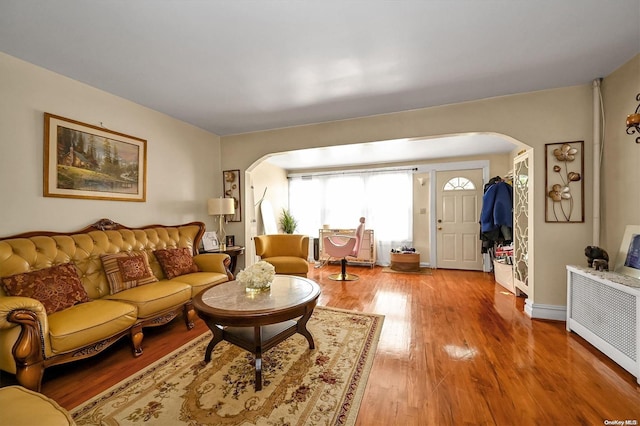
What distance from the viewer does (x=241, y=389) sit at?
163cm

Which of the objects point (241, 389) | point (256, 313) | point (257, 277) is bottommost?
point (241, 389)

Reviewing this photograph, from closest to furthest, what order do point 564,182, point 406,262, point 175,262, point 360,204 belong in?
point 564,182 < point 175,262 < point 406,262 < point 360,204

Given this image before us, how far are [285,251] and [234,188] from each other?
1.29 m

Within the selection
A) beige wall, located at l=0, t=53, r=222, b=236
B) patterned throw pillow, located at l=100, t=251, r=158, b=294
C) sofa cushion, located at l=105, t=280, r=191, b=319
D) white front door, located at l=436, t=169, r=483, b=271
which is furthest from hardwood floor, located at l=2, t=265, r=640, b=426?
white front door, located at l=436, t=169, r=483, b=271

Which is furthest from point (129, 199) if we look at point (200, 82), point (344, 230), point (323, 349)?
point (344, 230)

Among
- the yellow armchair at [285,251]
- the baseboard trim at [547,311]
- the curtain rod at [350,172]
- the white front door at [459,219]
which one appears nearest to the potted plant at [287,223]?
the curtain rod at [350,172]

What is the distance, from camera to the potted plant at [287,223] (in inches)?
230

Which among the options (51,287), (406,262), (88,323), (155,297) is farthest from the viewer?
(406,262)

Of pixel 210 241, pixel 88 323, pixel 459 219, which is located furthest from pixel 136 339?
pixel 459 219

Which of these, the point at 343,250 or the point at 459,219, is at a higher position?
the point at 459,219

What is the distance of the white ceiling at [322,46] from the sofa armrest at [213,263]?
5.94 ft

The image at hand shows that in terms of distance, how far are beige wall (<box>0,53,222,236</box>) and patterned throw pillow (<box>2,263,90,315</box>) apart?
0.52 m

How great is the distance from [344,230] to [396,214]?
1176 mm

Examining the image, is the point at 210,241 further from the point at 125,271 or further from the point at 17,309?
the point at 17,309
